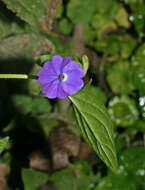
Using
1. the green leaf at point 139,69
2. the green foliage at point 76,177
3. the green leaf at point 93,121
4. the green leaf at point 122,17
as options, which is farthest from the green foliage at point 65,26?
the green leaf at point 93,121

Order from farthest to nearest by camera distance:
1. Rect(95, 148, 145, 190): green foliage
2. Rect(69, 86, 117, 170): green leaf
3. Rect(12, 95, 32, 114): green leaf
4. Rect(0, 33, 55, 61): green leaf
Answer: Rect(95, 148, 145, 190): green foliage < Rect(12, 95, 32, 114): green leaf < Rect(0, 33, 55, 61): green leaf < Rect(69, 86, 117, 170): green leaf

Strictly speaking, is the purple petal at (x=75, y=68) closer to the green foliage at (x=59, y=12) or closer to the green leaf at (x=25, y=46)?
the green leaf at (x=25, y=46)

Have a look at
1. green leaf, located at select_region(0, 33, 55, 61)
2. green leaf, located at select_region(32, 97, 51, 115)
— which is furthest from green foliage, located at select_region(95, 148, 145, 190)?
green leaf, located at select_region(0, 33, 55, 61)

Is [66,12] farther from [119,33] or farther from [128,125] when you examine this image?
[128,125]

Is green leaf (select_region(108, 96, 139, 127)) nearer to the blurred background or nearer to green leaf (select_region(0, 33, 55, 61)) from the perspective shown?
the blurred background

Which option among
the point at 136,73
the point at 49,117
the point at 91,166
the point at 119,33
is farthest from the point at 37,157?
the point at 119,33

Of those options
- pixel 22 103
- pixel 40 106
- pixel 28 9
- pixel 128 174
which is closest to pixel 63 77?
pixel 28 9

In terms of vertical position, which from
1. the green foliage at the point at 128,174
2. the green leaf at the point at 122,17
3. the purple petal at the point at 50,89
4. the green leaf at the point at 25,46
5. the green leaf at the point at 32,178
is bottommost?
the green foliage at the point at 128,174
